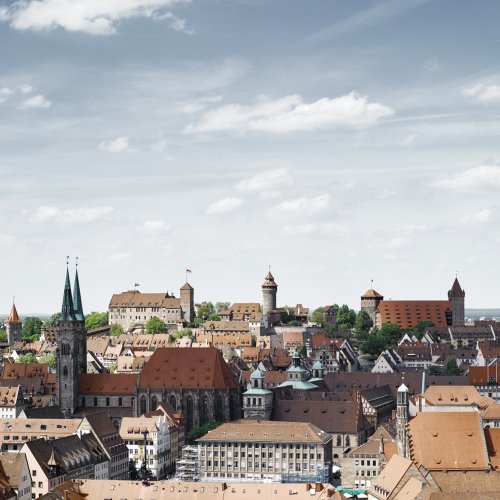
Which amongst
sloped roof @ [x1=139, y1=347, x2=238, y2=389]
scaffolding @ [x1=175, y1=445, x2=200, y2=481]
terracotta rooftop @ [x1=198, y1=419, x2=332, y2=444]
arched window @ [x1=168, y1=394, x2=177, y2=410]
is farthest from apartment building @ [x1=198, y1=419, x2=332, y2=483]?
sloped roof @ [x1=139, y1=347, x2=238, y2=389]

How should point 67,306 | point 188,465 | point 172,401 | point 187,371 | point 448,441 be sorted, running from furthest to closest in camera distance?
point 67,306 → point 187,371 → point 172,401 → point 188,465 → point 448,441

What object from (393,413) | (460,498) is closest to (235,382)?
(393,413)

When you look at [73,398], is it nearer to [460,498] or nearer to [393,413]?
[393,413]

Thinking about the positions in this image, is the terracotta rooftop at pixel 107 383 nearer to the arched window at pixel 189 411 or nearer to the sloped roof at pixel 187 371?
the sloped roof at pixel 187 371

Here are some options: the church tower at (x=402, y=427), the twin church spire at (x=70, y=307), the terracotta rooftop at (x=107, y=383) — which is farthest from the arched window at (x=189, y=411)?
the church tower at (x=402, y=427)

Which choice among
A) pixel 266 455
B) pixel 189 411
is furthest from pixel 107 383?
pixel 266 455

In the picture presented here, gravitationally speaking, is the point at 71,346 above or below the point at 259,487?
above

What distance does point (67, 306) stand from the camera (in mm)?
196500

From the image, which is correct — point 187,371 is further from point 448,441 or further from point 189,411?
point 448,441

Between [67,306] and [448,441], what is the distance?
91.5 m

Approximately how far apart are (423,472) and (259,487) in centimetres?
1798

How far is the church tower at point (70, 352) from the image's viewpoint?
623ft

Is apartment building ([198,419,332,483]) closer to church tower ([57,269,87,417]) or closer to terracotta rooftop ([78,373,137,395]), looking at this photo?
terracotta rooftop ([78,373,137,395])

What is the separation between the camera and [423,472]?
115 metres
